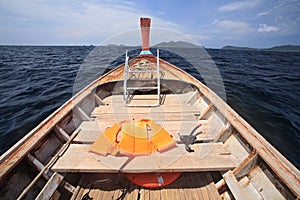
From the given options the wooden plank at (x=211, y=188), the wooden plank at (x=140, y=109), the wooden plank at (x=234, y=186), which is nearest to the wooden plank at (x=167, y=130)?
the wooden plank at (x=140, y=109)

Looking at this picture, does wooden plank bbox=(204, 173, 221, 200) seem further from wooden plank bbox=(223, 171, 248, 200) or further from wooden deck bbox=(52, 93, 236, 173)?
wooden deck bbox=(52, 93, 236, 173)

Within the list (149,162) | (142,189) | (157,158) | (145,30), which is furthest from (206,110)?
(145,30)

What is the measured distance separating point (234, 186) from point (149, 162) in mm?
1269

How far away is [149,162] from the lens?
2213 mm

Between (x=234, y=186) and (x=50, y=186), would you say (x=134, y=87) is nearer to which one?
(x=50, y=186)

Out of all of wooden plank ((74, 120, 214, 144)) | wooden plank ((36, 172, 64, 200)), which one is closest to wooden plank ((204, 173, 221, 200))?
wooden plank ((74, 120, 214, 144))

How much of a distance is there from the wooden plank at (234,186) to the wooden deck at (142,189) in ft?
0.91

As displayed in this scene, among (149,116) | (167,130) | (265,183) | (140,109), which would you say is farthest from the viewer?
(140,109)

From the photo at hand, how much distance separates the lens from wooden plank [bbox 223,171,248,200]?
79.0 inches

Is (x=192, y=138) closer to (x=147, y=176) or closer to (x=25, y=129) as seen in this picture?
(x=147, y=176)

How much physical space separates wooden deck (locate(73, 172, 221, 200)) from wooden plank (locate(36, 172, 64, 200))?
31 cm

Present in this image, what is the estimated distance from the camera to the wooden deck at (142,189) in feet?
7.44

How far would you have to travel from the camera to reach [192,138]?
2758 mm

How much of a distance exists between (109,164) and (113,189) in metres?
0.53
